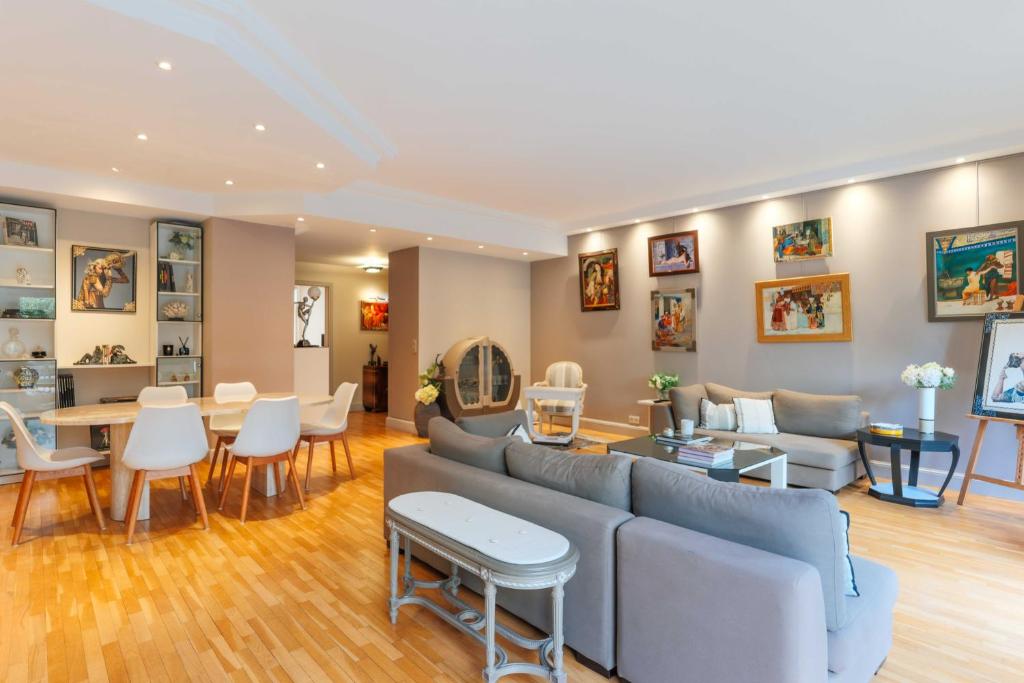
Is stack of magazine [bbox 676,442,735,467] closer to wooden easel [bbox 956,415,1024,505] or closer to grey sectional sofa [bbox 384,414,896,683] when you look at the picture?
grey sectional sofa [bbox 384,414,896,683]

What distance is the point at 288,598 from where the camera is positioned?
8.96 feet

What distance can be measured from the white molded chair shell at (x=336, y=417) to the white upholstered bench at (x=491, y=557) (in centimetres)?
256

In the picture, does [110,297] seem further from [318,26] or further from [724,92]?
[724,92]

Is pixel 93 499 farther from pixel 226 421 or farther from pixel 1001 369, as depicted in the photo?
pixel 1001 369

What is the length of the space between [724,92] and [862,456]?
3214 millimetres

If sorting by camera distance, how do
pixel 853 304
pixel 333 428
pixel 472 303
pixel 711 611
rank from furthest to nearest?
1. pixel 472 303
2. pixel 853 304
3. pixel 333 428
4. pixel 711 611

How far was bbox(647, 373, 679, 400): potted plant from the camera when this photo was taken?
636 cm

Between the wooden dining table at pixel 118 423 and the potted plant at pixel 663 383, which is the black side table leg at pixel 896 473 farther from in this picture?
the wooden dining table at pixel 118 423

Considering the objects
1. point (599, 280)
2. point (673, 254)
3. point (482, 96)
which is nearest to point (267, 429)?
point (482, 96)

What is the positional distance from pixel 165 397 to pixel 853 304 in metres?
6.40

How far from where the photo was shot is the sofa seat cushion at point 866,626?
5.64 ft

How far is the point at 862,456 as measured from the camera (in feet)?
14.8

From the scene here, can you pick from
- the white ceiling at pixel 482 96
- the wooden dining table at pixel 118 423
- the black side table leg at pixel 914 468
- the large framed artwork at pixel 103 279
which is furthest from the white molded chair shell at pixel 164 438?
the black side table leg at pixel 914 468

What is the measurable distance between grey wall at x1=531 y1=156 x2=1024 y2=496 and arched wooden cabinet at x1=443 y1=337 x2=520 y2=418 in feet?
4.15
